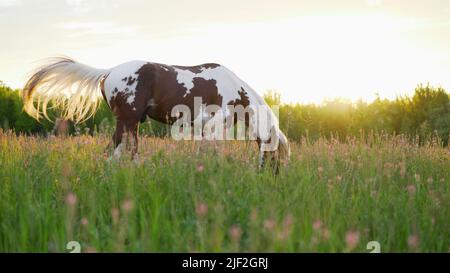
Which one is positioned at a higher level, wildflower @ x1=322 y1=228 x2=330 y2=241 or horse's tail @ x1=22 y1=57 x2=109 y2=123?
horse's tail @ x1=22 y1=57 x2=109 y2=123

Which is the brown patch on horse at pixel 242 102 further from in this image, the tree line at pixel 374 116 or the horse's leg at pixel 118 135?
the tree line at pixel 374 116

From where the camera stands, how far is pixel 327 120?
50.2ft

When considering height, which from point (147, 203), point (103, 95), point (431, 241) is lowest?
point (431, 241)

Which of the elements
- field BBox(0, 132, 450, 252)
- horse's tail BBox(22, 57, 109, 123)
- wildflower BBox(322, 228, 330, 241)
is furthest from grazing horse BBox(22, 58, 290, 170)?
wildflower BBox(322, 228, 330, 241)

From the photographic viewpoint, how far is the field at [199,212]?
308cm

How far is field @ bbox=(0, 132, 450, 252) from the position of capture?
10.1 ft

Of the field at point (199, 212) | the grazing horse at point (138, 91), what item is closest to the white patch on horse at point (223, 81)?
the grazing horse at point (138, 91)

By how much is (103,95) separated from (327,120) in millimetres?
9576

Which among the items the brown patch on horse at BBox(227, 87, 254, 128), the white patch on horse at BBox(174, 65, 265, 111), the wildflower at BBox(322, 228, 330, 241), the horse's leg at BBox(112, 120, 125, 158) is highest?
the white patch on horse at BBox(174, 65, 265, 111)

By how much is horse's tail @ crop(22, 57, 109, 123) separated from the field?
1.45m

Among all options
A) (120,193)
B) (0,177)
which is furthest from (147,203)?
(0,177)

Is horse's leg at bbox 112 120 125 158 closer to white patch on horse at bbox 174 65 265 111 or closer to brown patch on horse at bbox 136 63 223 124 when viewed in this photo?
brown patch on horse at bbox 136 63 223 124

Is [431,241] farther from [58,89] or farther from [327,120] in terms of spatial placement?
[327,120]

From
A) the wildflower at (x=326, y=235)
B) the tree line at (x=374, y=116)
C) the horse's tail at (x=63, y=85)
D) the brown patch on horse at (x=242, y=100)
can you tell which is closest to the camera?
the wildflower at (x=326, y=235)
